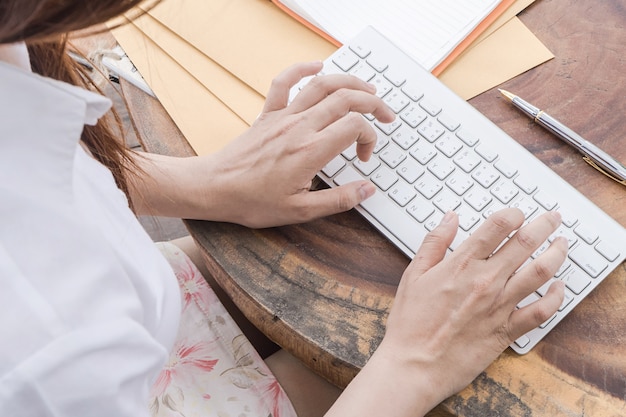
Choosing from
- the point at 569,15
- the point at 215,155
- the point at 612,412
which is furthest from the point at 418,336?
the point at 569,15

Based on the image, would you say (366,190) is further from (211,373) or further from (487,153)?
(211,373)

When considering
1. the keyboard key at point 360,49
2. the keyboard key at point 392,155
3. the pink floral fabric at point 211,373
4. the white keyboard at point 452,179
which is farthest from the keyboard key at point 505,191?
the pink floral fabric at point 211,373

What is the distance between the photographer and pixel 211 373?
771 millimetres

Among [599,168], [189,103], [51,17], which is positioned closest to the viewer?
[51,17]

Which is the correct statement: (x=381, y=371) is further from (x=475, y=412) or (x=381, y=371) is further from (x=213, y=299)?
(x=213, y=299)

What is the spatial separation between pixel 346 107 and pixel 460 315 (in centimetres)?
25

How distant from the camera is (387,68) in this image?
2.47ft

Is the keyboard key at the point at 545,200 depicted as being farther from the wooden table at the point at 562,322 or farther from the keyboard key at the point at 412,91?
the keyboard key at the point at 412,91

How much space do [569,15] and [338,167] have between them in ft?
1.14

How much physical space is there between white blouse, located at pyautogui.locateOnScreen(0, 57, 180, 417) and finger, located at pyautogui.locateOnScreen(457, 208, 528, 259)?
11.8 inches

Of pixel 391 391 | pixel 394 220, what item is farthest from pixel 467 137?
pixel 391 391

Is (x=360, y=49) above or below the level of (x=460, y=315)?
above

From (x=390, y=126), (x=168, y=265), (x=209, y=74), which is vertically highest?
(x=390, y=126)

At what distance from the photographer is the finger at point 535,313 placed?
0.59 m
